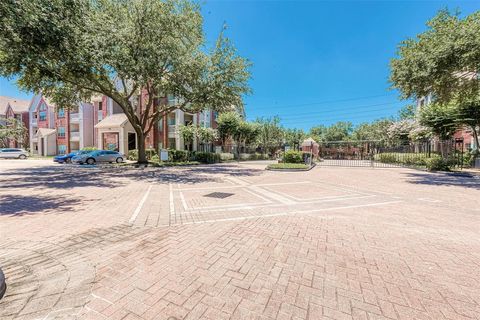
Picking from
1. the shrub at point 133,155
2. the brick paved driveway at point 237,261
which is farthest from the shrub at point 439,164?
the shrub at point 133,155

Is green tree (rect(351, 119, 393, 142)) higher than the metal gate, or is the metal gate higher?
green tree (rect(351, 119, 393, 142))

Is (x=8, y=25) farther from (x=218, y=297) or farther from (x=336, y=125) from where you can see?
(x=336, y=125)

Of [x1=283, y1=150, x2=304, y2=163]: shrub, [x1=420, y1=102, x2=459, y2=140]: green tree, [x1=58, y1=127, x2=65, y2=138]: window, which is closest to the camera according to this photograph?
[x1=420, y1=102, x2=459, y2=140]: green tree

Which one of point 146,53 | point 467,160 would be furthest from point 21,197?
point 467,160

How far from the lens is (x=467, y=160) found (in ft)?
65.4

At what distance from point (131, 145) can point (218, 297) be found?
3473 centimetres

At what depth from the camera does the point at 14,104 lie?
49.2 meters

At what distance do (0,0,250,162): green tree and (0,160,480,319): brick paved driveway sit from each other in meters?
8.24

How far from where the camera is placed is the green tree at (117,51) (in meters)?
10.4

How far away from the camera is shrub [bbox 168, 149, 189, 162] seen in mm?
25656

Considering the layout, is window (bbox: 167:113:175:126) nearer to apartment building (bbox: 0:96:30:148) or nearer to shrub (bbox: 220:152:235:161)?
shrub (bbox: 220:152:235:161)

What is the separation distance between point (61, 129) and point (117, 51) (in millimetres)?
36105

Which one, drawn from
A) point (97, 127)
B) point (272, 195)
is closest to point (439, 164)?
point (272, 195)

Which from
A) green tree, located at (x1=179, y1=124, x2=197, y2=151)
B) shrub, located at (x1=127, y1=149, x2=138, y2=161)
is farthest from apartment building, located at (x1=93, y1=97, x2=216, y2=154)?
shrub, located at (x1=127, y1=149, x2=138, y2=161)
